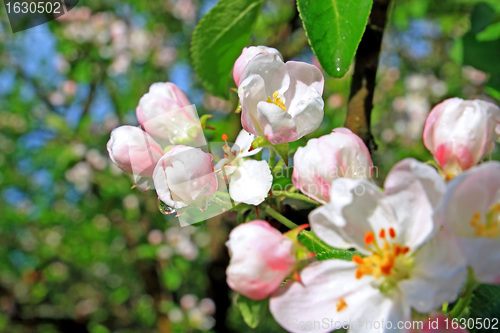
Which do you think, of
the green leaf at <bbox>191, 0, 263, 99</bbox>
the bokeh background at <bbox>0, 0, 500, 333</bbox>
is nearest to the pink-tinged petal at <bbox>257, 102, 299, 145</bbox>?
the green leaf at <bbox>191, 0, 263, 99</bbox>

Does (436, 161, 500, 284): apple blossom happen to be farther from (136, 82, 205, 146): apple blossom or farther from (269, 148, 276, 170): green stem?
(136, 82, 205, 146): apple blossom

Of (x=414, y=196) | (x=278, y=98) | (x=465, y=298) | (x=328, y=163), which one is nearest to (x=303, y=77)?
(x=278, y=98)

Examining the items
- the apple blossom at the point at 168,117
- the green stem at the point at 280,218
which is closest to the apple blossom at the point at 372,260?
the green stem at the point at 280,218

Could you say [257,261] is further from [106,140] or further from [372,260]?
[106,140]

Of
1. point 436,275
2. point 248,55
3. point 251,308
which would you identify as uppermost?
point 248,55

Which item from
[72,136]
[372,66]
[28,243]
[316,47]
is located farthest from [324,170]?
[28,243]

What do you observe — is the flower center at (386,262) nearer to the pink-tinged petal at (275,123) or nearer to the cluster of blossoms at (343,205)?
the cluster of blossoms at (343,205)
